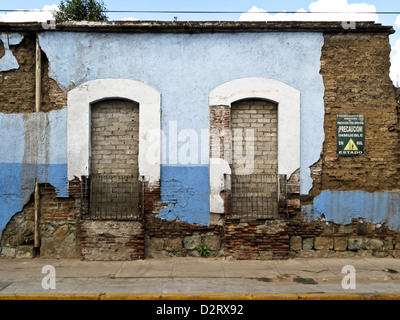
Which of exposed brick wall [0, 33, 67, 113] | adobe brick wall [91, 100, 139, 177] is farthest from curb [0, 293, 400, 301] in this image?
exposed brick wall [0, 33, 67, 113]

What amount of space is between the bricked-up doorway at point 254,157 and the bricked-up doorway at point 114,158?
216 centimetres

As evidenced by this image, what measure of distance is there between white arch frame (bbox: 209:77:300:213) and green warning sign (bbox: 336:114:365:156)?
0.94 m

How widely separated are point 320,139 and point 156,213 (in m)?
3.86

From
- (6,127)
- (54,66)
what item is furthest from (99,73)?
(6,127)

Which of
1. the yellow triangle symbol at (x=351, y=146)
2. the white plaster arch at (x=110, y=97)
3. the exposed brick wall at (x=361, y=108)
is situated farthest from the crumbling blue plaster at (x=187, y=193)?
the yellow triangle symbol at (x=351, y=146)

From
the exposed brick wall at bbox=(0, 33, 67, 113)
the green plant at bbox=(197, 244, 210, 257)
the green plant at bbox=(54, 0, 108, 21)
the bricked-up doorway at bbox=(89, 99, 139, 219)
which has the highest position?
the green plant at bbox=(54, 0, 108, 21)

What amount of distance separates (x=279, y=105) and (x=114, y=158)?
148 inches

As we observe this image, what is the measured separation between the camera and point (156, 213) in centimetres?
677

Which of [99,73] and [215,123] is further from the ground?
[99,73]

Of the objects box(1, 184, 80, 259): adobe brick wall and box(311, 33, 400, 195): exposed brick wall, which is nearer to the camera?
box(1, 184, 80, 259): adobe brick wall

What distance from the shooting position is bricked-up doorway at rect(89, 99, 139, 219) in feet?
22.6

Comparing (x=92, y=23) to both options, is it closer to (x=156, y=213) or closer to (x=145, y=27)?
(x=145, y=27)

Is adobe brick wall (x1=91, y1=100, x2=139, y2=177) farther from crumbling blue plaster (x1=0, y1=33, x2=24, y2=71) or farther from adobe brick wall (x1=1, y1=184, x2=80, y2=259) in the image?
crumbling blue plaster (x1=0, y1=33, x2=24, y2=71)

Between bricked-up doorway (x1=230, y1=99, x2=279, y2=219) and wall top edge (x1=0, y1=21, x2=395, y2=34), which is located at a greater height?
wall top edge (x1=0, y1=21, x2=395, y2=34)
